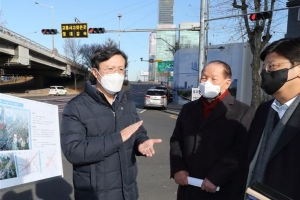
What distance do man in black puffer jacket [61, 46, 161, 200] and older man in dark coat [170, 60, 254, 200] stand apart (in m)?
0.52

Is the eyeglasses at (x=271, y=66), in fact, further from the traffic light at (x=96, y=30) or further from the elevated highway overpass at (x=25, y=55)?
the elevated highway overpass at (x=25, y=55)

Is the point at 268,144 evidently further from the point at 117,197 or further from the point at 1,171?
the point at 1,171

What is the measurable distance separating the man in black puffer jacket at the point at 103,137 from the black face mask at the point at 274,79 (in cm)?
100

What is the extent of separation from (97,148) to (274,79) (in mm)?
1340

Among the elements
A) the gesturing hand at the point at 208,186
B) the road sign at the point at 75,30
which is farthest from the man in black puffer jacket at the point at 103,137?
the road sign at the point at 75,30

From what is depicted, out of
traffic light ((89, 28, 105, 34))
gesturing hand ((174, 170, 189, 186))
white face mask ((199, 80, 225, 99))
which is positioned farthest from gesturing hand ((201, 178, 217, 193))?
traffic light ((89, 28, 105, 34))

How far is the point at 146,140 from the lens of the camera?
7.91 ft

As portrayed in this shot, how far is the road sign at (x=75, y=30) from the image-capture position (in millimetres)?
19341

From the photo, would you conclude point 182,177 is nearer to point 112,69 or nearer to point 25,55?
point 112,69

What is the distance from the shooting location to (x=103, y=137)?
2094 millimetres

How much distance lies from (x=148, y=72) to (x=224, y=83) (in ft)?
399

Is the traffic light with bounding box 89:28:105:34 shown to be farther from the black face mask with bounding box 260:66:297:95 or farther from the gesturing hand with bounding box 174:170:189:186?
the black face mask with bounding box 260:66:297:95

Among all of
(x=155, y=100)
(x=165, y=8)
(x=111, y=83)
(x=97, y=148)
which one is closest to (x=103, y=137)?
(x=97, y=148)

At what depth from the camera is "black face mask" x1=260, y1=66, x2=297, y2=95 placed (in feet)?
5.97
